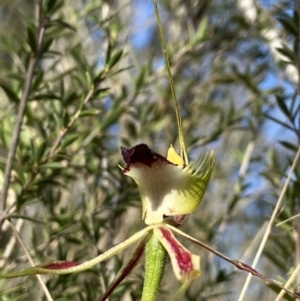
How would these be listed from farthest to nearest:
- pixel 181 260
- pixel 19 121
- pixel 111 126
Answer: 1. pixel 111 126
2. pixel 19 121
3. pixel 181 260

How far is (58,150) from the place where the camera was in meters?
0.64

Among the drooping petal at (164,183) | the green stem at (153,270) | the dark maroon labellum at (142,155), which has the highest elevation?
the dark maroon labellum at (142,155)

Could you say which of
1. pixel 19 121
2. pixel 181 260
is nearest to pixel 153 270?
pixel 181 260

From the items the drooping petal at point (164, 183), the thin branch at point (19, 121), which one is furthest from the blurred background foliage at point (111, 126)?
the drooping petal at point (164, 183)

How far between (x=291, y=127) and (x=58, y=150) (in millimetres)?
301

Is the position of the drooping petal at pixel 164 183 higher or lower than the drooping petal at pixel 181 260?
higher

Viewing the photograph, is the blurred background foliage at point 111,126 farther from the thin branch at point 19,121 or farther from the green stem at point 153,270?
the green stem at point 153,270

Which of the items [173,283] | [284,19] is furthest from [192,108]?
[173,283]

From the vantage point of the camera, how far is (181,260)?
366 millimetres

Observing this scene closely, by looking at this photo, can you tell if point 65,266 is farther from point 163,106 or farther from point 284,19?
point 163,106

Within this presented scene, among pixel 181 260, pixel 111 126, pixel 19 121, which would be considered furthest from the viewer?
pixel 111 126

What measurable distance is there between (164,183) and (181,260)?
8cm

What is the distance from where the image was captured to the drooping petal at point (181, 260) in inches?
14.0

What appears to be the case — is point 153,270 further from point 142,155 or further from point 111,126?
point 111,126
